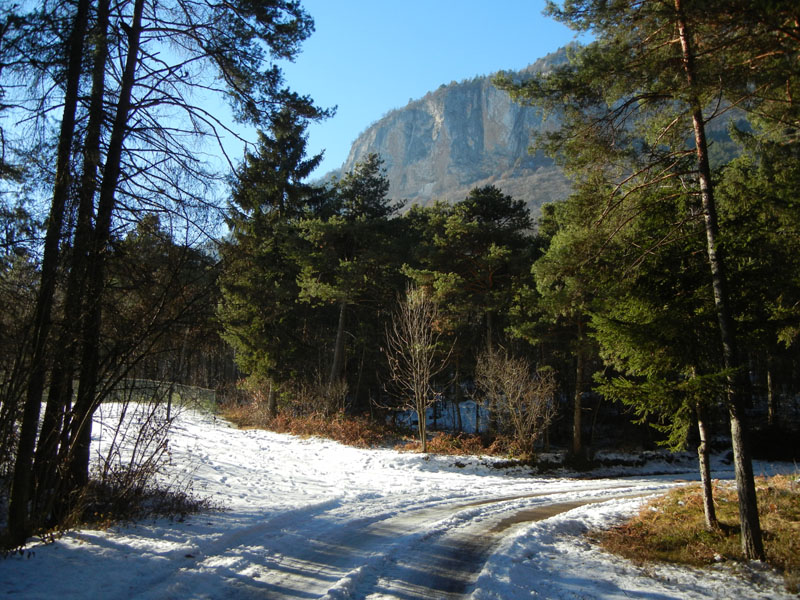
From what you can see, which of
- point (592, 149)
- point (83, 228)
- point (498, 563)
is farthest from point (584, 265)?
point (83, 228)

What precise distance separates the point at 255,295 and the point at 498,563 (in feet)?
68.5

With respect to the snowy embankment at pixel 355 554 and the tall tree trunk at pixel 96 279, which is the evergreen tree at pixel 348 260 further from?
the tall tree trunk at pixel 96 279

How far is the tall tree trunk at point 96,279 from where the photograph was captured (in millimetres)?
5758

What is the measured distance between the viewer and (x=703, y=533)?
7691 mm

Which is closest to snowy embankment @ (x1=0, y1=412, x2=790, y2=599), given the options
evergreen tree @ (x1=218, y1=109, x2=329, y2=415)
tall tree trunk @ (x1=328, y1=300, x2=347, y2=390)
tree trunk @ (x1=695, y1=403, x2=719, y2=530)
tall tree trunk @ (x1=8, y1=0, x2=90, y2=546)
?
tall tree trunk @ (x1=8, y1=0, x2=90, y2=546)

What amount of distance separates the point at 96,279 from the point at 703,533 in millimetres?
9850

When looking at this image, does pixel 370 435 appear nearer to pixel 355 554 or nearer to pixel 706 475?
pixel 706 475

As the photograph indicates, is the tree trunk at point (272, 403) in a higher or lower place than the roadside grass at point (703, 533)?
higher

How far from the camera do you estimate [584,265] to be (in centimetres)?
898

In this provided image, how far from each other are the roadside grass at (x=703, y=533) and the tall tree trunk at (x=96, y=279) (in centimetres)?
775

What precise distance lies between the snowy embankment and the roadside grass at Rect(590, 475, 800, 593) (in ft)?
1.22

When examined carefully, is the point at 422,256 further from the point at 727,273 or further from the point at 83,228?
the point at 83,228

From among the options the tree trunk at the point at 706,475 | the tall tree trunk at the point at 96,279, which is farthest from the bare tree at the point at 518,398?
the tall tree trunk at the point at 96,279

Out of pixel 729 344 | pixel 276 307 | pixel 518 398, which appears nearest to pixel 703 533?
pixel 729 344
